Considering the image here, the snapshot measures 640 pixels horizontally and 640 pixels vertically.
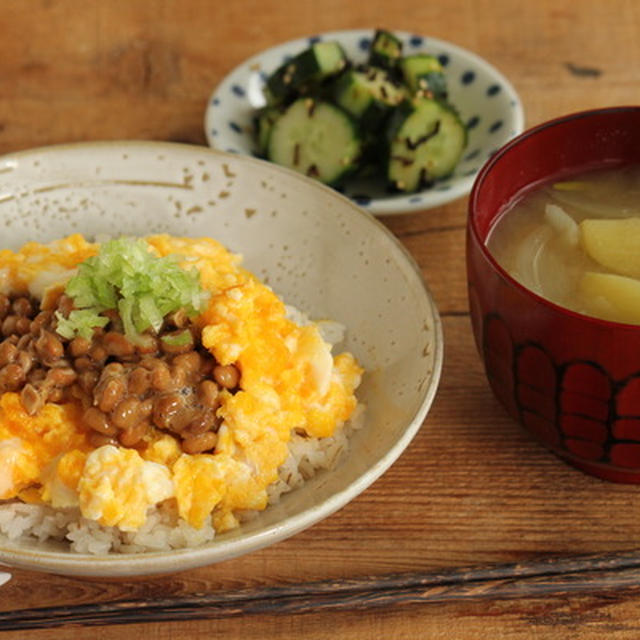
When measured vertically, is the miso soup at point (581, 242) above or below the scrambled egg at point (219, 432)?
above

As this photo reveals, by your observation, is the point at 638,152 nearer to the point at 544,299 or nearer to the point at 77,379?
the point at 544,299

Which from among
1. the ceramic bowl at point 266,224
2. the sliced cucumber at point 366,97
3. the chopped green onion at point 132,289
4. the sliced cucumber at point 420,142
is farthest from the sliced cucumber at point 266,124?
the chopped green onion at point 132,289

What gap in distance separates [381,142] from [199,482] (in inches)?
56.0

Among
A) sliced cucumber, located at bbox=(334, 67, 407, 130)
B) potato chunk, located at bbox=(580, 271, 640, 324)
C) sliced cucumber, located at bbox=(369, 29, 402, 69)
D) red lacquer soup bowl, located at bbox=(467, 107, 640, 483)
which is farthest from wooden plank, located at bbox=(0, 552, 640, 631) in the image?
sliced cucumber, located at bbox=(369, 29, 402, 69)

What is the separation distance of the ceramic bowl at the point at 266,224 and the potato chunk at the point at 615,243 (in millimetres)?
352

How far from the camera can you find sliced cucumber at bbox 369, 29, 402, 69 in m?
3.07

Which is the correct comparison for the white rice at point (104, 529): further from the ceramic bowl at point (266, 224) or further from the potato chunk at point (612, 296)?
the potato chunk at point (612, 296)

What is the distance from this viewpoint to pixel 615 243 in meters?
1.91

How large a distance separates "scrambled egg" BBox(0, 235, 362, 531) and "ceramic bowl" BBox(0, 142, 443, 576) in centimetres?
13

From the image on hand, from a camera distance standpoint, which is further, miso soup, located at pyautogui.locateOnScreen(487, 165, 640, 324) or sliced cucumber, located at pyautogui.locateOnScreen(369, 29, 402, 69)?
sliced cucumber, located at pyautogui.locateOnScreen(369, 29, 402, 69)

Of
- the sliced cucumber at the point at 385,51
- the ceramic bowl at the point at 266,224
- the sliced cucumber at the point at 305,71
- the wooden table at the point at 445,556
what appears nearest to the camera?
the wooden table at the point at 445,556

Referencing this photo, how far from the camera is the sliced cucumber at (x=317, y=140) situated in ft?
9.39

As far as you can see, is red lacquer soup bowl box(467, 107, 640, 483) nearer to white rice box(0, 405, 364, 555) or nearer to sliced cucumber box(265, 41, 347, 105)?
white rice box(0, 405, 364, 555)

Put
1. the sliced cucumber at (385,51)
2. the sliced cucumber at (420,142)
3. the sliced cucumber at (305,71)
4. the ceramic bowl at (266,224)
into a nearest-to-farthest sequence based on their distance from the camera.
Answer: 1. the ceramic bowl at (266,224)
2. the sliced cucumber at (420,142)
3. the sliced cucumber at (305,71)
4. the sliced cucumber at (385,51)
